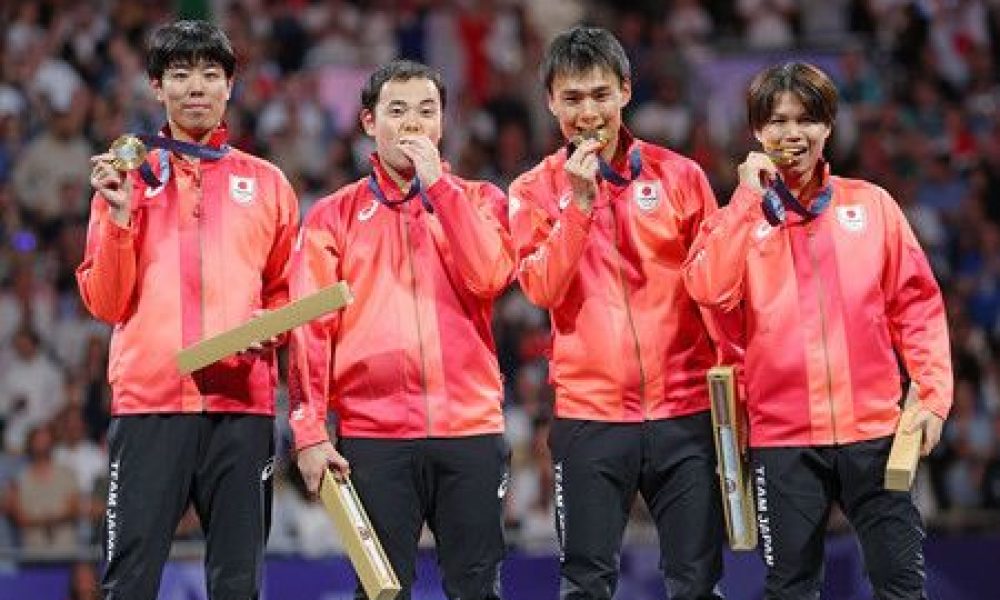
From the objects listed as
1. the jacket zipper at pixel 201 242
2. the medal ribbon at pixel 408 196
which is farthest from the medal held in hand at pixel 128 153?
the medal ribbon at pixel 408 196

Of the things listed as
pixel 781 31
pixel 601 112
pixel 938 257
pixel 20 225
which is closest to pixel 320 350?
pixel 601 112

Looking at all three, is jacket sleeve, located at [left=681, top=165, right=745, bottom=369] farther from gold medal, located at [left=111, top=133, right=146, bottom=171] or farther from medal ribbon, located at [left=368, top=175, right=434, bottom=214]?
gold medal, located at [left=111, top=133, right=146, bottom=171]

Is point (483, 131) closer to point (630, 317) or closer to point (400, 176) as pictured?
point (400, 176)

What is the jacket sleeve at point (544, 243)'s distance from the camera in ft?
20.8

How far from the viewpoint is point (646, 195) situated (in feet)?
21.7

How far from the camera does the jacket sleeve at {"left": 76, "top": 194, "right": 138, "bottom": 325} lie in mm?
6285

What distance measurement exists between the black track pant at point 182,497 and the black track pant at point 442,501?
13.7 inches

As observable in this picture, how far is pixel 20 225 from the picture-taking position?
12.2m

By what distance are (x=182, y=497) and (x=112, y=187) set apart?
100cm

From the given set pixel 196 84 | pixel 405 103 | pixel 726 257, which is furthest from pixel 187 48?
pixel 726 257

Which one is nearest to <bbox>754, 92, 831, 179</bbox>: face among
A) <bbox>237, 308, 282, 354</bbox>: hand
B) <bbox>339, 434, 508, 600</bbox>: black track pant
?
<bbox>339, 434, 508, 600</bbox>: black track pant

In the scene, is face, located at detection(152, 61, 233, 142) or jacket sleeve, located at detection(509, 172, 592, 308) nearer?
jacket sleeve, located at detection(509, 172, 592, 308)

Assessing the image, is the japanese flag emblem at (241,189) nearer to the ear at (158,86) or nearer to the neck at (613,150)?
the ear at (158,86)

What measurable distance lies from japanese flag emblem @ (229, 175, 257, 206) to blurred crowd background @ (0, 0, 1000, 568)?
3.43 m
